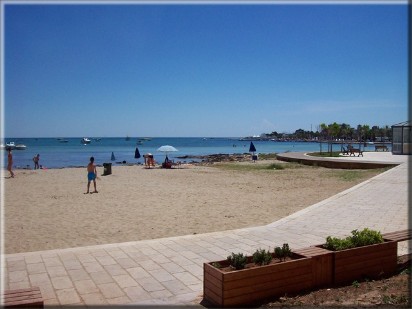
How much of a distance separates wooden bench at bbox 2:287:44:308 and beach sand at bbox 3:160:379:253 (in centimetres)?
383

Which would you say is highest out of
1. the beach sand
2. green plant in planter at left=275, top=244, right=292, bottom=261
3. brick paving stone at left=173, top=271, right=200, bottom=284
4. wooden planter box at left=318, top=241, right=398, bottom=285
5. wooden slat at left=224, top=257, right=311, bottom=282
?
green plant in planter at left=275, top=244, right=292, bottom=261

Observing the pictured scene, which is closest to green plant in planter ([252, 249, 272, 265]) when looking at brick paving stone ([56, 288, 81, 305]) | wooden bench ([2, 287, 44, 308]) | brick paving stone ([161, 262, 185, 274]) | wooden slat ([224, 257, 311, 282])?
wooden slat ([224, 257, 311, 282])

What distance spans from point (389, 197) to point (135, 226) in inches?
304

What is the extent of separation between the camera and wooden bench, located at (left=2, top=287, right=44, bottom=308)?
328 centimetres

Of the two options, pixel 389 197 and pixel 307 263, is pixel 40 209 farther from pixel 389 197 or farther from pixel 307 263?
pixel 389 197

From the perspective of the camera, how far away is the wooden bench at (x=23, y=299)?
3281mm

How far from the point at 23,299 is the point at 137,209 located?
816 cm

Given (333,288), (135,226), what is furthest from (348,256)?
(135,226)

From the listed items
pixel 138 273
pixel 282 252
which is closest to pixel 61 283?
pixel 138 273

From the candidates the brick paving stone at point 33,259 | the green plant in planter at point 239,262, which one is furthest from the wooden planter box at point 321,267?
the brick paving stone at point 33,259

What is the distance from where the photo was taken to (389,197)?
1164cm

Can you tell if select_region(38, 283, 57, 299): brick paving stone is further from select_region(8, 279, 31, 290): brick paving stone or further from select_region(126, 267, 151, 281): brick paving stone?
select_region(126, 267, 151, 281): brick paving stone

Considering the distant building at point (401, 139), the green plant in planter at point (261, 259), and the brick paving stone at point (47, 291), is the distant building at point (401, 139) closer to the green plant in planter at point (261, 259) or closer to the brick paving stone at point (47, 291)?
the green plant in planter at point (261, 259)

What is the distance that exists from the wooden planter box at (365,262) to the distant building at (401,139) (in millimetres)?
8542
